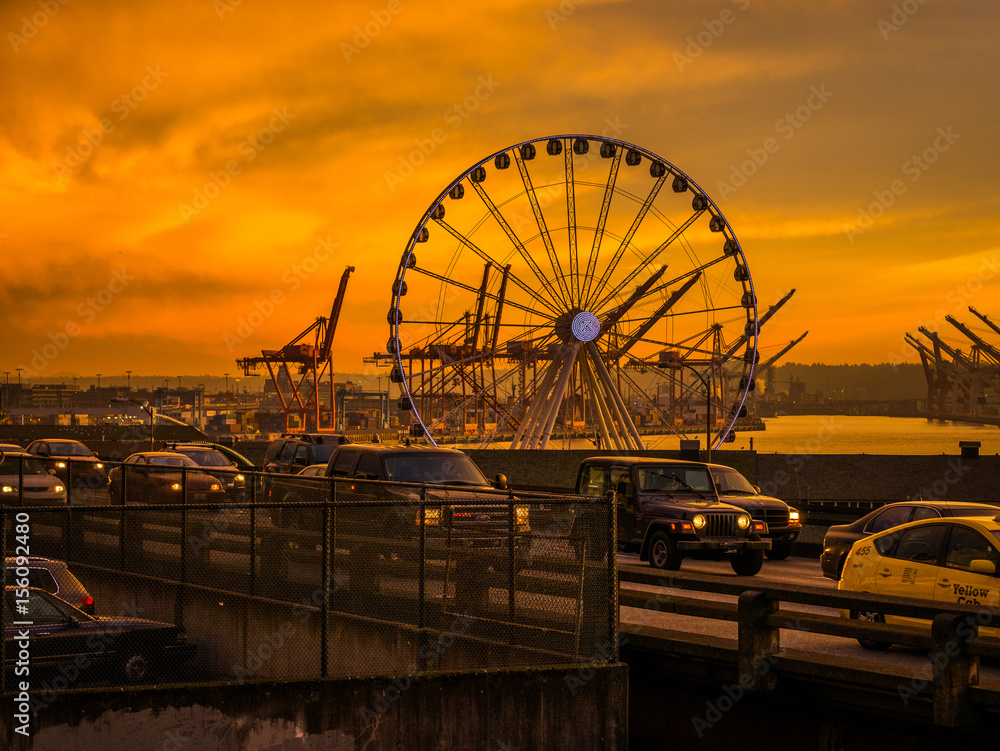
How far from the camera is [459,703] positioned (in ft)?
34.9

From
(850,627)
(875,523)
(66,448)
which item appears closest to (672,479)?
(875,523)

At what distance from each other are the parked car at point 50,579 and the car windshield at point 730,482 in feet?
51.7

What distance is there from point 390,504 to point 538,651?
1.93 m

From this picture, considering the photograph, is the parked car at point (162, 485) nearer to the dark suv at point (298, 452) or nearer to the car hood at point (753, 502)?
the dark suv at point (298, 452)

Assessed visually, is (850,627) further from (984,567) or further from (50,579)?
(50,579)

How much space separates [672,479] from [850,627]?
12027mm

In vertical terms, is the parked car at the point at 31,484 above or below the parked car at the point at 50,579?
above

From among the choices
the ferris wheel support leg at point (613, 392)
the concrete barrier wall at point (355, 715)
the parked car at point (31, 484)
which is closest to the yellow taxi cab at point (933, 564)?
the concrete barrier wall at point (355, 715)

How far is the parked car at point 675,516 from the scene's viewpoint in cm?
2109

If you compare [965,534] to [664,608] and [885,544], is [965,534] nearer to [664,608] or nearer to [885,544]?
[885,544]

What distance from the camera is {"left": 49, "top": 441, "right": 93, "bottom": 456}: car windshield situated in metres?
39.4

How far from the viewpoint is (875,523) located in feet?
58.2

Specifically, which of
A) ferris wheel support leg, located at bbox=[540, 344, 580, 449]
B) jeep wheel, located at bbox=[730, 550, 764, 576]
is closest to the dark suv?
jeep wheel, located at bbox=[730, 550, 764, 576]

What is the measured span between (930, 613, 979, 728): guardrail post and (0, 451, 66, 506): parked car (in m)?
16.4
